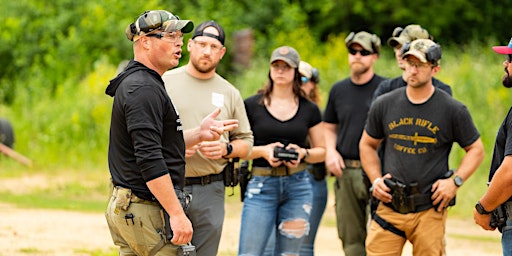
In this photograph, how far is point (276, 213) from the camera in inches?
334

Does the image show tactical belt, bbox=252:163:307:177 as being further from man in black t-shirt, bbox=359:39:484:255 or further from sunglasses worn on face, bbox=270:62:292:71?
man in black t-shirt, bbox=359:39:484:255

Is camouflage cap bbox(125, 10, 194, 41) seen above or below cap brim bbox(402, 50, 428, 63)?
above

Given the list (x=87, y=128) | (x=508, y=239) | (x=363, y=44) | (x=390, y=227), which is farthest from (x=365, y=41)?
(x=87, y=128)

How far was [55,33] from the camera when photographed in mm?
26219

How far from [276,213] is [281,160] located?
451mm

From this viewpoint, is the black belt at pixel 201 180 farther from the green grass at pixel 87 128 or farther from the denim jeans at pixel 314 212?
the green grass at pixel 87 128

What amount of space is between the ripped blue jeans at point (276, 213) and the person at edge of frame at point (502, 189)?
7.70 ft

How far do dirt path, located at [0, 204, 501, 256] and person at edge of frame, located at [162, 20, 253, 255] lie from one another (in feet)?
11.8

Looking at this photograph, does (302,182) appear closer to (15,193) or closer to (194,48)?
(194,48)

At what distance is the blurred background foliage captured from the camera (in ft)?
64.6

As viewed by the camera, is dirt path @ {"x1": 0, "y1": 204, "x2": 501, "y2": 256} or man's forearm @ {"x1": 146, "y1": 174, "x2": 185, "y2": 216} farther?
dirt path @ {"x1": 0, "y1": 204, "x2": 501, "y2": 256}

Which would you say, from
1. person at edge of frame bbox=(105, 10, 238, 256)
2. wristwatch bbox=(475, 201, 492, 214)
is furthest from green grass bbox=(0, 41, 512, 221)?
person at edge of frame bbox=(105, 10, 238, 256)

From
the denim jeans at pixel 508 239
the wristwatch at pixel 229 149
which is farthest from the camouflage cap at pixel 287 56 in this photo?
the denim jeans at pixel 508 239

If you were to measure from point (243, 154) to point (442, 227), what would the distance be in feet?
5.16
